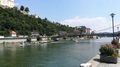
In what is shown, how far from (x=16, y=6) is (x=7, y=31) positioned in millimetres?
50804

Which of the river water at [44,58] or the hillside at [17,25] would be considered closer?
the river water at [44,58]

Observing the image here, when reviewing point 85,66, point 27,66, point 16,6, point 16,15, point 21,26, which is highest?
point 16,6

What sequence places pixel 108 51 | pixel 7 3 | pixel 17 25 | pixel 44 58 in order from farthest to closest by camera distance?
pixel 7 3 < pixel 17 25 < pixel 44 58 < pixel 108 51

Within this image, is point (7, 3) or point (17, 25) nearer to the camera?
point (17, 25)

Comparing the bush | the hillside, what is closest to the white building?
the hillside

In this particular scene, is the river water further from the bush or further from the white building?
the white building

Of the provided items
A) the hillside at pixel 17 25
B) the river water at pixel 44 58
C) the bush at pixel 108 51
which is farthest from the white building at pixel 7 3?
the bush at pixel 108 51

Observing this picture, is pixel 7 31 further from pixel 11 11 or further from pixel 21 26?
pixel 11 11

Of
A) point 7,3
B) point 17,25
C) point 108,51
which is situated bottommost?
point 108,51

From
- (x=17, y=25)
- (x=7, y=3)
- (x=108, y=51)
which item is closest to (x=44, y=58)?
(x=108, y=51)

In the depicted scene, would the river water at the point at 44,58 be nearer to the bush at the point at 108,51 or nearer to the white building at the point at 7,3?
the bush at the point at 108,51

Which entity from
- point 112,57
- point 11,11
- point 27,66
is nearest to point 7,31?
point 11,11

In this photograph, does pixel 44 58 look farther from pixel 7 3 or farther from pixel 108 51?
pixel 7 3

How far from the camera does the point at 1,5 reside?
11725 cm
